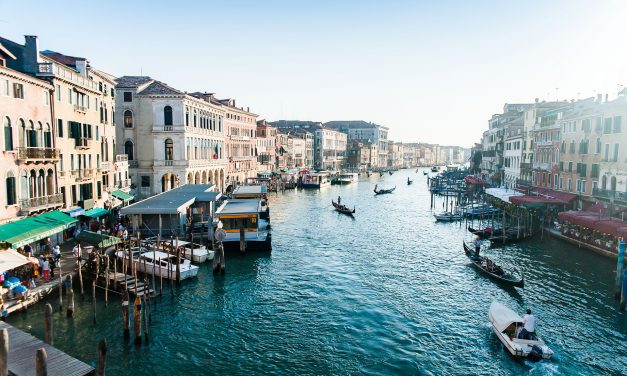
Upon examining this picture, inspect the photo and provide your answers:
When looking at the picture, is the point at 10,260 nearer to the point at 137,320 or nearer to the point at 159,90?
the point at 137,320

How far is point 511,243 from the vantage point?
1379 inches

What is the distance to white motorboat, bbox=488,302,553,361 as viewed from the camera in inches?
623

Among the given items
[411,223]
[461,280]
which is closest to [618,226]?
[461,280]

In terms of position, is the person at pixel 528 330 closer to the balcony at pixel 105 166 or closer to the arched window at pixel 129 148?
the balcony at pixel 105 166

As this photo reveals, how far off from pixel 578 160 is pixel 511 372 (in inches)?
1184

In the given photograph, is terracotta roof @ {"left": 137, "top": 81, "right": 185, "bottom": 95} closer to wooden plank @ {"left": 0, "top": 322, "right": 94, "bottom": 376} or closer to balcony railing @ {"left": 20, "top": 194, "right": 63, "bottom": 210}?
balcony railing @ {"left": 20, "top": 194, "right": 63, "bottom": 210}

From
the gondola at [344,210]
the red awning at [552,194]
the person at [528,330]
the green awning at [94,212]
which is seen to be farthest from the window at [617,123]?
A: the green awning at [94,212]

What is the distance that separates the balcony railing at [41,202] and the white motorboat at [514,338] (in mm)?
22568

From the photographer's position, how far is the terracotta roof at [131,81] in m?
45.4

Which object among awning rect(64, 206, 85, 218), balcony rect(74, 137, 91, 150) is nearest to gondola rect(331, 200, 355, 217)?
balcony rect(74, 137, 91, 150)

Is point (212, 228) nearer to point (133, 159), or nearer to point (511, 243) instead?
point (133, 159)

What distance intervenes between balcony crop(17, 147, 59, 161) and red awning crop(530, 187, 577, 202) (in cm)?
3785

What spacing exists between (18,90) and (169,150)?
2418cm

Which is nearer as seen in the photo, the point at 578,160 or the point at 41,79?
the point at 41,79
